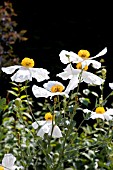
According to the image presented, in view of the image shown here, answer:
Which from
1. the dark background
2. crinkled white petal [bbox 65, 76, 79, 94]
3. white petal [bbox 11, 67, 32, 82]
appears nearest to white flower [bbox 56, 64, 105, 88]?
crinkled white petal [bbox 65, 76, 79, 94]

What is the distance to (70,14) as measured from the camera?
613 centimetres

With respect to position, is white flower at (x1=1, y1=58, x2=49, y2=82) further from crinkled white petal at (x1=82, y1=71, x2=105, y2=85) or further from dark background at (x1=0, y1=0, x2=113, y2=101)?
dark background at (x1=0, y1=0, x2=113, y2=101)

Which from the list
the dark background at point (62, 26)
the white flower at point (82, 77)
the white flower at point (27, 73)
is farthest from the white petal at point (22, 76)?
the dark background at point (62, 26)

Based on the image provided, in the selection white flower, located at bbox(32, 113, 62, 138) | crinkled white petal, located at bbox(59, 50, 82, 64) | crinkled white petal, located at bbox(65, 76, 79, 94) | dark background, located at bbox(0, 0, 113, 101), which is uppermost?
dark background, located at bbox(0, 0, 113, 101)

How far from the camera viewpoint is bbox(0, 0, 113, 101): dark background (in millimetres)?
5637

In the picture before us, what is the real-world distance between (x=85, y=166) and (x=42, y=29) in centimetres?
349

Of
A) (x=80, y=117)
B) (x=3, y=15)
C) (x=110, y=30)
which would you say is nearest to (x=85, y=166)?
(x=80, y=117)

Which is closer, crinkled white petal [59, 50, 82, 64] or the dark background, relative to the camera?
crinkled white petal [59, 50, 82, 64]

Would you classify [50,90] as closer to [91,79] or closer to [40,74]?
[40,74]

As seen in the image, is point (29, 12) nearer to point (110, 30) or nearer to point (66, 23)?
point (66, 23)

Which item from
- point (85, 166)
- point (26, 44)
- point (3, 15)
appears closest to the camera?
point (85, 166)

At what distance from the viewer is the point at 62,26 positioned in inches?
236

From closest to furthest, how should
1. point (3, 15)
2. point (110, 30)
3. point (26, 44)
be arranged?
point (3, 15), point (26, 44), point (110, 30)

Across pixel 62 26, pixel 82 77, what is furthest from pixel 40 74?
pixel 62 26
